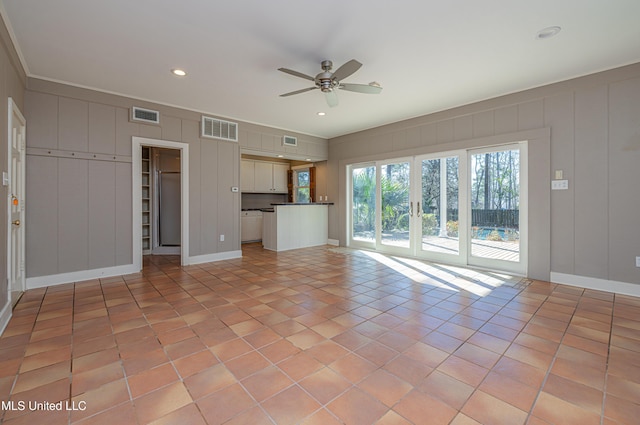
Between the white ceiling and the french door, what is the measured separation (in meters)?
1.15

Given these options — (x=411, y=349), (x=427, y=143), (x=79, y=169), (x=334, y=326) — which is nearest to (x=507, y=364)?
(x=411, y=349)

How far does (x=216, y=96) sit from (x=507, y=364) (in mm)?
4702

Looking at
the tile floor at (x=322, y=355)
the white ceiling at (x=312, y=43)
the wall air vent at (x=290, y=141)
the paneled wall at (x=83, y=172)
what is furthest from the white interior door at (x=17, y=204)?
the wall air vent at (x=290, y=141)

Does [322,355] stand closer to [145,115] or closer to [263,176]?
[145,115]

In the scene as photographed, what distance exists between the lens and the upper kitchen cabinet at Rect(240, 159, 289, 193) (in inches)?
312

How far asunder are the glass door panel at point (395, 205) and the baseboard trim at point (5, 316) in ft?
18.2

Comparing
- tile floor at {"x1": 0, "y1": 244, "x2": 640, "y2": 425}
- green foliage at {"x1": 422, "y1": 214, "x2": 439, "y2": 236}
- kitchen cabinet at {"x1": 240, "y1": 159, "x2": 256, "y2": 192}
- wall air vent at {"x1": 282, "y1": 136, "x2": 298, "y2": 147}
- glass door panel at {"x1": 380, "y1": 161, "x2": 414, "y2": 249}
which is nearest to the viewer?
tile floor at {"x1": 0, "y1": 244, "x2": 640, "y2": 425}

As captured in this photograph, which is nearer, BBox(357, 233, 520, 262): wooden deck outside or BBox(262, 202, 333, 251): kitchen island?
BBox(357, 233, 520, 262): wooden deck outside

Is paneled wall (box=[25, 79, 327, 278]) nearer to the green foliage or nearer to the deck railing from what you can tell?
the green foliage

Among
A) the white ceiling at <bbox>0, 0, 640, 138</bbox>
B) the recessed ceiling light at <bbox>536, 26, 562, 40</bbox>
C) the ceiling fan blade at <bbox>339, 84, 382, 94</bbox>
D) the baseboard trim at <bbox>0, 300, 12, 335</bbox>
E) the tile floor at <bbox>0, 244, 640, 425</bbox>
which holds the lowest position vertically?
the tile floor at <bbox>0, 244, 640, 425</bbox>

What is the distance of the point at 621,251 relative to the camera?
342 cm

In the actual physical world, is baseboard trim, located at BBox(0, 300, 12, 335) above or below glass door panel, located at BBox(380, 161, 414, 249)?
below

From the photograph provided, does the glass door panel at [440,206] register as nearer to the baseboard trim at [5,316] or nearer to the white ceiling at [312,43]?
the white ceiling at [312,43]

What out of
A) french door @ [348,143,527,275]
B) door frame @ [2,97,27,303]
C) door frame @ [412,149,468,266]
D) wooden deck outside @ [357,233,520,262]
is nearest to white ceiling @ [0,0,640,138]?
door frame @ [2,97,27,303]
